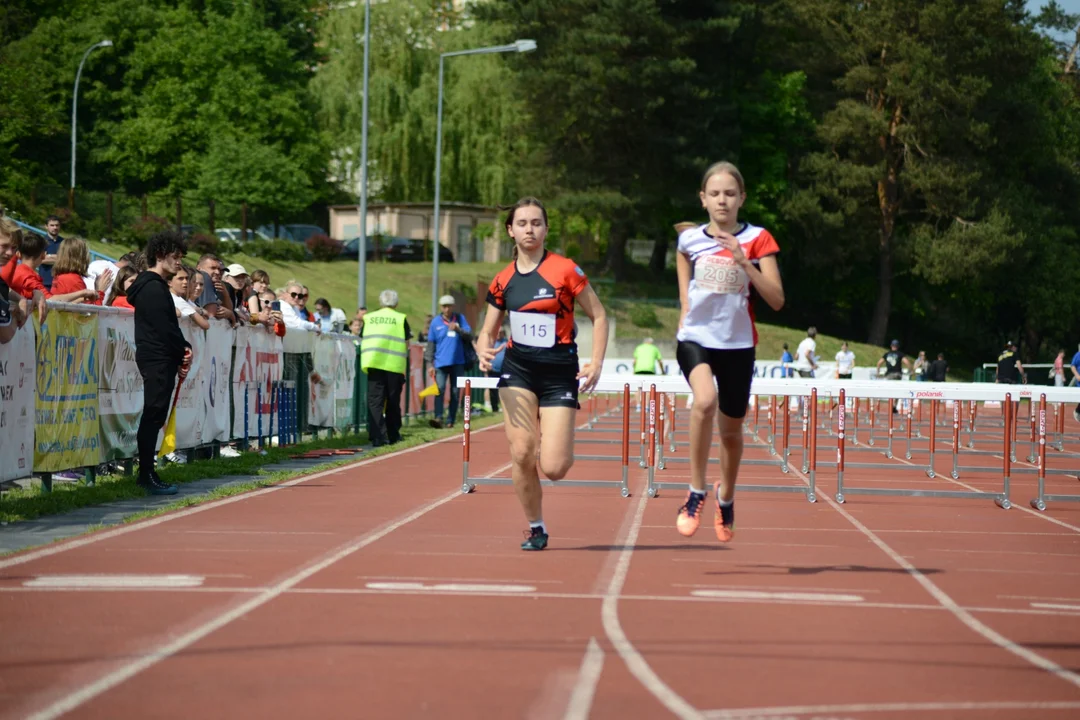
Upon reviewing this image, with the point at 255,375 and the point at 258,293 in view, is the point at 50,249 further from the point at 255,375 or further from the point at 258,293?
the point at 255,375

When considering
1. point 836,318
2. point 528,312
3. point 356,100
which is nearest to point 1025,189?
point 836,318

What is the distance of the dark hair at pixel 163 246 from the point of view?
40.9ft

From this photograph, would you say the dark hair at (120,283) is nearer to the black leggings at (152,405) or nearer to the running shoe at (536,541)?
the black leggings at (152,405)

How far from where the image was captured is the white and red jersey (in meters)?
8.23

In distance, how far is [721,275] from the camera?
8227 millimetres

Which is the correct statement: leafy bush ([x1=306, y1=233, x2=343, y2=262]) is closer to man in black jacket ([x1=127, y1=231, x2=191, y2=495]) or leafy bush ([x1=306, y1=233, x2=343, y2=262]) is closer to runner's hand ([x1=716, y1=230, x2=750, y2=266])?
man in black jacket ([x1=127, y1=231, x2=191, y2=495])

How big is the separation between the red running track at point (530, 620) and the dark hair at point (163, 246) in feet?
7.31

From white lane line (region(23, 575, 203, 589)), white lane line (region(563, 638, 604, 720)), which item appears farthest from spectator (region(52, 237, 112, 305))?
white lane line (region(563, 638, 604, 720))

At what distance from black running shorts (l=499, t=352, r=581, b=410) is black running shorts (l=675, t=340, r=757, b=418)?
0.70 metres

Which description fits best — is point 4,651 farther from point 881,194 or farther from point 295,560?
point 881,194

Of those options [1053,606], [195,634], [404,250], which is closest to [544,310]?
[1053,606]

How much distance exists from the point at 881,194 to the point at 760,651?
61.4 metres

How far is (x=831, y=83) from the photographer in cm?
6819

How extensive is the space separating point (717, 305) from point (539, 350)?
1.05 meters
